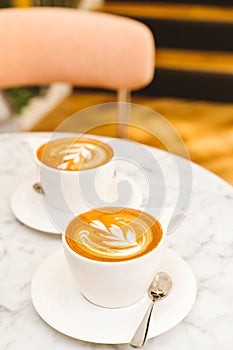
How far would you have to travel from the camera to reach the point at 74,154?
0.92 meters

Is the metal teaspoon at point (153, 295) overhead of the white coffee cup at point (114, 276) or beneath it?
beneath

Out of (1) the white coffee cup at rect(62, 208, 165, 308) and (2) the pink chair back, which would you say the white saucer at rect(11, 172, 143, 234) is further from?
(2) the pink chair back

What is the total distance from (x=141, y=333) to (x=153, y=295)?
0.08 metres

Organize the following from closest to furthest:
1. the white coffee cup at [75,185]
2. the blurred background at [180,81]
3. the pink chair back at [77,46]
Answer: the white coffee cup at [75,185] < the pink chair back at [77,46] < the blurred background at [180,81]

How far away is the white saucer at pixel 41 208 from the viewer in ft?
2.87

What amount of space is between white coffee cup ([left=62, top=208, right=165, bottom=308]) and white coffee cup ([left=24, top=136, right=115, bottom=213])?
0.16m

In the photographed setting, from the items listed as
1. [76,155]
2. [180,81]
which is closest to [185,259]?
[76,155]

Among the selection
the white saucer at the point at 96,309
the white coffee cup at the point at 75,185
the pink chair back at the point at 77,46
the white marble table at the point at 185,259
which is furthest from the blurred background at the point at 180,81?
Answer: the white saucer at the point at 96,309

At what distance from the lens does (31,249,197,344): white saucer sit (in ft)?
2.21

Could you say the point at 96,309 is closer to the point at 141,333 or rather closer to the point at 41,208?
the point at 141,333

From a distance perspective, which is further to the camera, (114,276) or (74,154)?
(74,154)

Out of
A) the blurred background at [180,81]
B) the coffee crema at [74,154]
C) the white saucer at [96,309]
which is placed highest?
the coffee crema at [74,154]

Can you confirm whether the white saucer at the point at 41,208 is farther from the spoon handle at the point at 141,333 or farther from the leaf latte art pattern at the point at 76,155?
the spoon handle at the point at 141,333

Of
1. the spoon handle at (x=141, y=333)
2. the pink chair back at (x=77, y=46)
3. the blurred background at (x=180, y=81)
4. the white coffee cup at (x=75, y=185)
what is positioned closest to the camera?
the spoon handle at (x=141, y=333)
